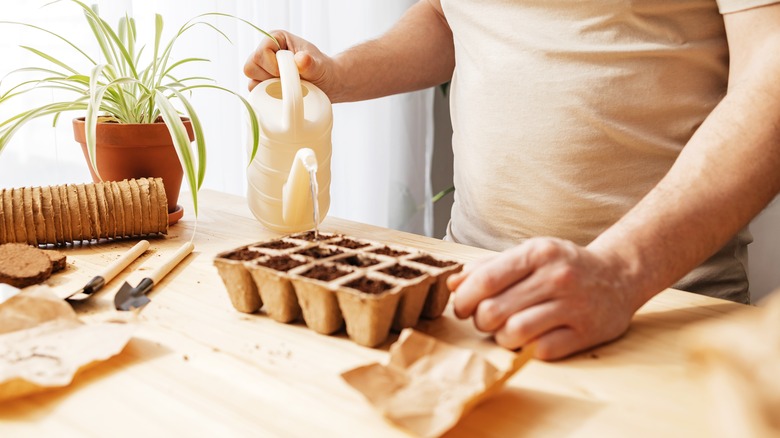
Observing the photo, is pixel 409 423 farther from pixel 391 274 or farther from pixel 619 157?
pixel 619 157

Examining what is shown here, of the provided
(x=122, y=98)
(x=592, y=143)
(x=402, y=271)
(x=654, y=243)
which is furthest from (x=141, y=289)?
(x=592, y=143)

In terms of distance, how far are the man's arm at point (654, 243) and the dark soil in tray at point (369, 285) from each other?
8 cm

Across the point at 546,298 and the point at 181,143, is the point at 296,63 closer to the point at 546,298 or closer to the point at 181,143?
the point at 181,143

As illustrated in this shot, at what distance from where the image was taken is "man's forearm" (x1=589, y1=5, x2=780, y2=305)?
790mm

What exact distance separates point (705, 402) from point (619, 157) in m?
0.59

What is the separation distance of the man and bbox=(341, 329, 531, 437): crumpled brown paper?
89 millimetres

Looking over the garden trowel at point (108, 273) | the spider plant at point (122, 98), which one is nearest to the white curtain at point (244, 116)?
the spider plant at point (122, 98)

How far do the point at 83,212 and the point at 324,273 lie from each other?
518 millimetres

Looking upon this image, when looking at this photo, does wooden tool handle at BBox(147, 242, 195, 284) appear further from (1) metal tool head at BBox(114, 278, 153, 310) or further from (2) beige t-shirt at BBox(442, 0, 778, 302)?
(2) beige t-shirt at BBox(442, 0, 778, 302)

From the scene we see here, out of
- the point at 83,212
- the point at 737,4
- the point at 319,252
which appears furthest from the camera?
the point at 83,212

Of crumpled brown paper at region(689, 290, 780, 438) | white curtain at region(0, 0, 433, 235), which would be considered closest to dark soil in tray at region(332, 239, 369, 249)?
crumpled brown paper at region(689, 290, 780, 438)

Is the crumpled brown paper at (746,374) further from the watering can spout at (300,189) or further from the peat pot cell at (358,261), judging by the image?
the watering can spout at (300,189)

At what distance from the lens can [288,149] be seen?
1.13 metres

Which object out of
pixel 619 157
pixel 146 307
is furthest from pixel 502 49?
pixel 146 307
